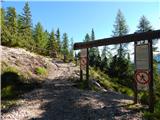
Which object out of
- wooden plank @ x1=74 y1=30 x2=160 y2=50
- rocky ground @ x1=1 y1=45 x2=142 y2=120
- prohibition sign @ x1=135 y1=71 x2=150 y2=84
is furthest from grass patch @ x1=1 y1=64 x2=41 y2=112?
prohibition sign @ x1=135 y1=71 x2=150 y2=84

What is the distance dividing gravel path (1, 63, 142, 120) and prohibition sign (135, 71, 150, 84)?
1.12 meters

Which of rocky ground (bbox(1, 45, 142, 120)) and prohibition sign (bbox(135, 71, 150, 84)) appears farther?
prohibition sign (bbox(135, 71, 150, 84))

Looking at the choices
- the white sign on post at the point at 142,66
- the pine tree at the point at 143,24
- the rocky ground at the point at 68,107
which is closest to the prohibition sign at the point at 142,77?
the white sign on post at the point at 142,66

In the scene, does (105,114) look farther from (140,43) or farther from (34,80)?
(34,80)

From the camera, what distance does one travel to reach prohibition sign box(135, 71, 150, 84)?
1187 cm

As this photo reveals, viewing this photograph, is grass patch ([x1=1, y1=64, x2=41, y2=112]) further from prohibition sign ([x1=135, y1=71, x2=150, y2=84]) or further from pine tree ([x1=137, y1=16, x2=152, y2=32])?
pine tree ([x1=137, y1=16, x2=152, y2=32])

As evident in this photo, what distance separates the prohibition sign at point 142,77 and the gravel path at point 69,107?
1124mm

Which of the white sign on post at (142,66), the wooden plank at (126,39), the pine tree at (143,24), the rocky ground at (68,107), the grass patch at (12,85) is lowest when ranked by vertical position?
the rocky ground at (68,107)

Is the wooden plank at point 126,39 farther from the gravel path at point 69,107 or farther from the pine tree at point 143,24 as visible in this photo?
the pine tree at point 143,24

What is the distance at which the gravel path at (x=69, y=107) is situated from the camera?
434 inches

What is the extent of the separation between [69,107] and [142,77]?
2.89m

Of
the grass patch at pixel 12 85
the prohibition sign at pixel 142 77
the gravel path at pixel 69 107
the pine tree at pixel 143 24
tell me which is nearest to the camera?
the gravel path at pixel 69 107

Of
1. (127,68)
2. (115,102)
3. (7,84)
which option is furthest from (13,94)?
(127,68)

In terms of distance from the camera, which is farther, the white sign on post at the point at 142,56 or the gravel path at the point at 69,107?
the white sign on post at the point at 142,56
